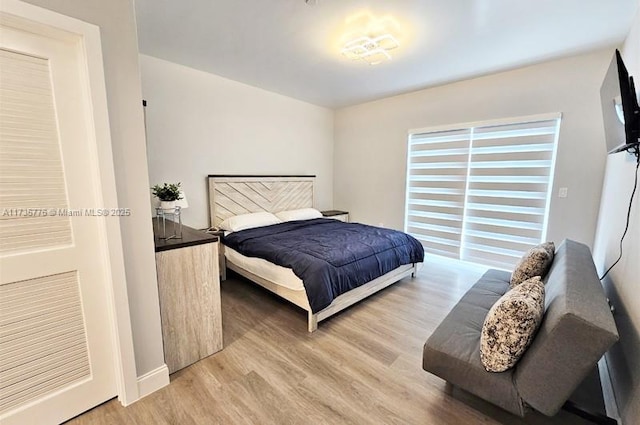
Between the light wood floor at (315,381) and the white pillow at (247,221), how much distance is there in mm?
1201

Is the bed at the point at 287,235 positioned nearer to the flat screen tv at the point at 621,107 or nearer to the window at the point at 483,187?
the window at the point at 483,187

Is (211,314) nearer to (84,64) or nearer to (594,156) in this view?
(84,64)

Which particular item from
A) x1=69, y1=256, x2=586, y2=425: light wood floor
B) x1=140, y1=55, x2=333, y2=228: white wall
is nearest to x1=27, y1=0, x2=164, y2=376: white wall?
x1=69, y1=256, x2=586, y2=425: light wood floor

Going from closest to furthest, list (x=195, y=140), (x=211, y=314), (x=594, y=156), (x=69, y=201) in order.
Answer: (x=69, y=201), (x=211, y=314), (x=594, y=156), (x=195, y=140)

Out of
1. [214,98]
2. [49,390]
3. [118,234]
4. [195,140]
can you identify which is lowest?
[49,390]

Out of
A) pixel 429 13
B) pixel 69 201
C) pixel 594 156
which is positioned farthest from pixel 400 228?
pixel 69 201

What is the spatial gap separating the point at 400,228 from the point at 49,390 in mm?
4394

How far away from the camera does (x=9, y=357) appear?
1.31m

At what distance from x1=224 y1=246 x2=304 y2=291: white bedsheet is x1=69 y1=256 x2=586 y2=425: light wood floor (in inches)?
14.3

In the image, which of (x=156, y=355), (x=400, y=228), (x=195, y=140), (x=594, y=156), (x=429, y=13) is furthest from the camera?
(x=400, y=228)

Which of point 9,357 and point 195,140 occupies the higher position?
point 195,140

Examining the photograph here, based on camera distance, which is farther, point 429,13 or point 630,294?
point 429,13

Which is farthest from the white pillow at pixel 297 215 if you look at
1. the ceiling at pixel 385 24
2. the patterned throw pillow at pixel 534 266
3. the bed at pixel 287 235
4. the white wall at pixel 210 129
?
the patterned throw pillow at pixel 534 266

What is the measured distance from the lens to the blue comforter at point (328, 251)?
2277mm
